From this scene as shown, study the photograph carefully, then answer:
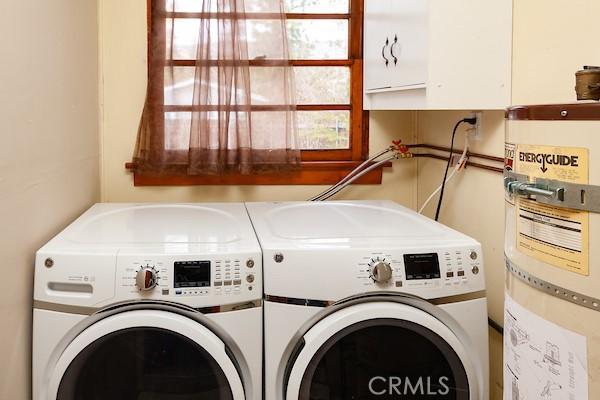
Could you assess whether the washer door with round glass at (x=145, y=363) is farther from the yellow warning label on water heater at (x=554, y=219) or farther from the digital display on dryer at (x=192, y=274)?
the yellow warning label on water heater at (x=554, y=219)

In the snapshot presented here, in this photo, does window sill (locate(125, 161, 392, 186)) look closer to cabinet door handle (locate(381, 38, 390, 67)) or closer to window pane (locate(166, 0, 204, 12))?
cabinet door handle (locate(381, 38, 390, 67))

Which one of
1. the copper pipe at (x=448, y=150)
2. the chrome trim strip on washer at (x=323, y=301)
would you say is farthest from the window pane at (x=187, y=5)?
the chrome trim strip on washer at (x=323, y=301)

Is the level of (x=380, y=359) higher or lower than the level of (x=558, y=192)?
lower

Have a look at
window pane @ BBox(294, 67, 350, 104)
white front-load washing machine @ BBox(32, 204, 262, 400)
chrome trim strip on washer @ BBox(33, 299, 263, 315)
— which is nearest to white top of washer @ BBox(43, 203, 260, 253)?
white front-load washing machine @ BBox(32, 204, 262, 400)

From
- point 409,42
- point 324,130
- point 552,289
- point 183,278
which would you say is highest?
point 409,42

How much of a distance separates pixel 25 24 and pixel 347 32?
1.43 meters

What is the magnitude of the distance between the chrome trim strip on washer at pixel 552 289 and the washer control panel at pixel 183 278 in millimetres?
748

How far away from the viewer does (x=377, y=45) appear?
2.48m

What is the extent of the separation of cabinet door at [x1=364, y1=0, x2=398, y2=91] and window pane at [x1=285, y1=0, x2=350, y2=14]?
13cm

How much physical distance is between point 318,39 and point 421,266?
1363 mm

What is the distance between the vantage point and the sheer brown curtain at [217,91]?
253cm

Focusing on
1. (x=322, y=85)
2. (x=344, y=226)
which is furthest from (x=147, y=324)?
(x=322, y=85)

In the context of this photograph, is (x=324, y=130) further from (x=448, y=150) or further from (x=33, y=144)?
(x=33, y=144)

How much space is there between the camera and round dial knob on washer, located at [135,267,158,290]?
1619 millimetres
